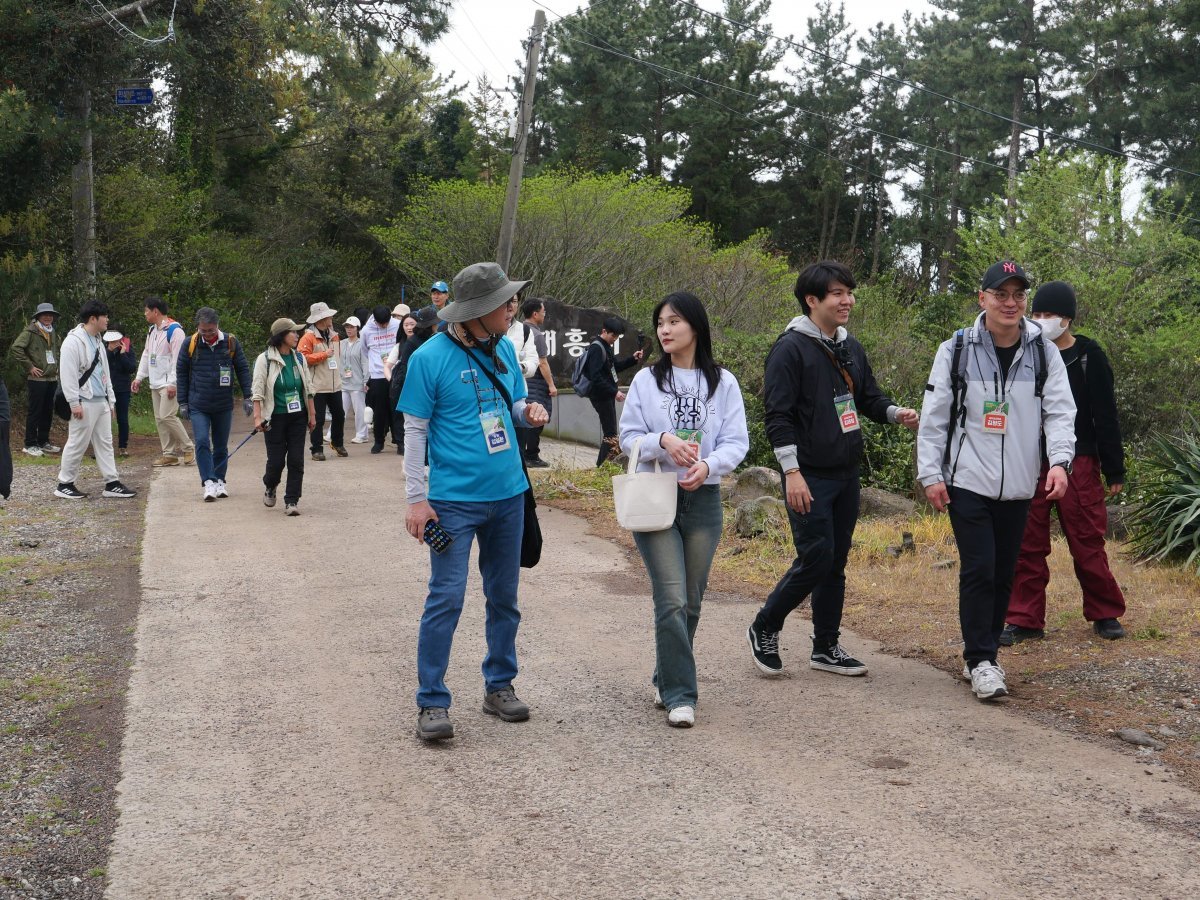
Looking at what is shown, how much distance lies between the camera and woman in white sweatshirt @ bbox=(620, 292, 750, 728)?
17.1ft

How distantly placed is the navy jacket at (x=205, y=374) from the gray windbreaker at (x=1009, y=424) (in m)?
8.01

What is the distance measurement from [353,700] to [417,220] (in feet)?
88.0

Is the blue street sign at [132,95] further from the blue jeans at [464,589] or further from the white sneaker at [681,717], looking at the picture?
the white sneaker at [681,717]

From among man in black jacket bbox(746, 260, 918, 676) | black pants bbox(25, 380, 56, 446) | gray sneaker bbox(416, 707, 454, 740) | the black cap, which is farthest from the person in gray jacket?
black pants bbox(25, 380, 56, 446)

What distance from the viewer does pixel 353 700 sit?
5.64 metres

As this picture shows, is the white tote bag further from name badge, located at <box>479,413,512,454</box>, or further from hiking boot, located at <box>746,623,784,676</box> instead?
hiking boot, located at <box>746,623,784,676</box>

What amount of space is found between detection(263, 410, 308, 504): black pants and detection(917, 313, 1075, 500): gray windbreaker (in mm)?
6960

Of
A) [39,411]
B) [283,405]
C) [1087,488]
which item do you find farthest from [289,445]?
[1087,488]

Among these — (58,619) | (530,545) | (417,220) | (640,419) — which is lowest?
(58,619)

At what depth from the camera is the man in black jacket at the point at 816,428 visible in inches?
227

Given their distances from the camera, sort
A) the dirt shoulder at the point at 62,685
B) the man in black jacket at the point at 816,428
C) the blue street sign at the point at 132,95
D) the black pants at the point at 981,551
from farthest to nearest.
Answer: the blue street sign at the point at 132,95
the man in black jacket at the point at 816,428
the black pants at the point at 981,551
the dirt shoulder at the point at 62,685

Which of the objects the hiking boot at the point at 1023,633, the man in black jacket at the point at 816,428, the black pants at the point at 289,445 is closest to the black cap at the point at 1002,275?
the man in black jacket at the point at 816,428

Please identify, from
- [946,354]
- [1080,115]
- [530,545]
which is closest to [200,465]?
[530,545]

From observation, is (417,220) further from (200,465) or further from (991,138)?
(991,138)
